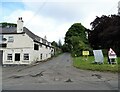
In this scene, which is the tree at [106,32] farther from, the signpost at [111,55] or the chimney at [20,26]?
the signpost at [111,55]

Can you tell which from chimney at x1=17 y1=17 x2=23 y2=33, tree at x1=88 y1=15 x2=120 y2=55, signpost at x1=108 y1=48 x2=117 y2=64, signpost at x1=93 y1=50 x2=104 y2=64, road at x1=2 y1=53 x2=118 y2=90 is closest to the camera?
road at x1=2 y1=53 x2=118 y2=90

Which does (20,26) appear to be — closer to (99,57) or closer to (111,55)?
(99,57)

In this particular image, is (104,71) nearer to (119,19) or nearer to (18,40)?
(18,40)

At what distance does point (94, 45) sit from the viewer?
260 ft

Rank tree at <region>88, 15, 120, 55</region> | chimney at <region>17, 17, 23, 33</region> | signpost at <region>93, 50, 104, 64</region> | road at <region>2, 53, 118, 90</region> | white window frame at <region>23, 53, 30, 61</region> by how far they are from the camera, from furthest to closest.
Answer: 1. tree at <region>88, 15, 120, 55</region>
2. chimney at <region>17, 17, 23, 33</region>
3. white window frame at <region>23, 53, 30, 61</region>
4. signpost at <region>93, 50, 104, 64</region>
5. road at <region>2, 53, 118, 90</region>

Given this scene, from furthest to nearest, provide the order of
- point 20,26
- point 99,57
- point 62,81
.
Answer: point 20,26 < point 99,57 < point 62,81

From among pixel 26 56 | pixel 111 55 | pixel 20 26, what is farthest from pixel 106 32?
pixel 111 55

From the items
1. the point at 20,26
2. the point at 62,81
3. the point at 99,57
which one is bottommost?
the point at 62,81

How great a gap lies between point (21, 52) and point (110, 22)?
27195 millimetres

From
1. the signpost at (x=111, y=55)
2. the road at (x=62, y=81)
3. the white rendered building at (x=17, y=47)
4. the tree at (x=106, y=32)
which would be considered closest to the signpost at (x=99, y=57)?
the signpost at (x=111, y=55)

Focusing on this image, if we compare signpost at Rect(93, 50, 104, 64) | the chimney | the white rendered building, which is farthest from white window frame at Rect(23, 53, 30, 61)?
signpost at Rect(93, 50, 104, 64)

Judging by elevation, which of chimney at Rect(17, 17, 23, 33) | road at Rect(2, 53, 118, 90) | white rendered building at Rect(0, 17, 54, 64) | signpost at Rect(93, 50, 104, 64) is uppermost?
chimney at Rect(17, 17, 23, 33)

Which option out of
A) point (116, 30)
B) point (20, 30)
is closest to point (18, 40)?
point (20, 30)

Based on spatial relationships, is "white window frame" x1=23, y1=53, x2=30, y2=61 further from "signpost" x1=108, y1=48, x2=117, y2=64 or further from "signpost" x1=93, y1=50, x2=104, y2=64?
"signpost" x1=108, y1=48, x2=117, y2=64
